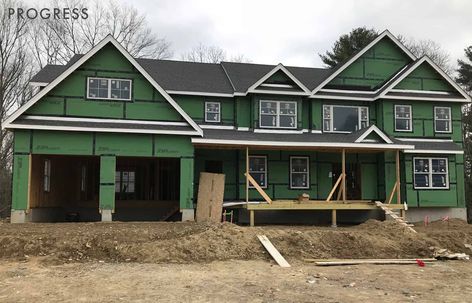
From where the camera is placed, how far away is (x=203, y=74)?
83.0 ft

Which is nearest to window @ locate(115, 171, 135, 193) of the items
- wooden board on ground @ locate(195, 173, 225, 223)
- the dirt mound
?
wooden board on ground @ locate(195, 173, 225, 223)

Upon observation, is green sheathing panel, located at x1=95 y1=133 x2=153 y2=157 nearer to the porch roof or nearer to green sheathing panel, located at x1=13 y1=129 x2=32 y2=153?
the porch roof

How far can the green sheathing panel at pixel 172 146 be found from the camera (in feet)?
62.8

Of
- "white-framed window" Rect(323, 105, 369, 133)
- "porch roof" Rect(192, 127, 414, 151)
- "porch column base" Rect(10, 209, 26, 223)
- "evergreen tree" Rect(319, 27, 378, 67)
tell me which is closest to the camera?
"porch column base" Rect(10, 209, 26, 223)

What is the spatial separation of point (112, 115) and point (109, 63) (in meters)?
2.10

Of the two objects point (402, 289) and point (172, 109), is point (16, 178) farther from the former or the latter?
point (402, 289)

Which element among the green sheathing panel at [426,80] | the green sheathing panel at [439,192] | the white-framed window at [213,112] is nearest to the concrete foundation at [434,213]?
the green sheathing panel at [439,192]

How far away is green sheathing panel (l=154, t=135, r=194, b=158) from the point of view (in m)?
19.2

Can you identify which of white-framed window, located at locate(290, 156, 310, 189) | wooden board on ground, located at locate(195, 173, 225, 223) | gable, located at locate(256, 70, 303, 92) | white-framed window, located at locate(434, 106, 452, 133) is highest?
gable, located at locate(256, 70, 303, 92)

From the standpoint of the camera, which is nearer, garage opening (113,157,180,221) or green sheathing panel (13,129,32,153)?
green sheathing panel (13,129,32,153)

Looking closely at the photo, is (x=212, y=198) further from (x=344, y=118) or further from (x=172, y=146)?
(x=344, y=118)

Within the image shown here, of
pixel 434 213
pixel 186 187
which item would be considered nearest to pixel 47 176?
pixel 186 187

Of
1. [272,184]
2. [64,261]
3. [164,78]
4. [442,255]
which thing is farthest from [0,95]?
[442,255]

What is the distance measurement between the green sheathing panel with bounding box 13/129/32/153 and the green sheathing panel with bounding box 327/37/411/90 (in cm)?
1427
